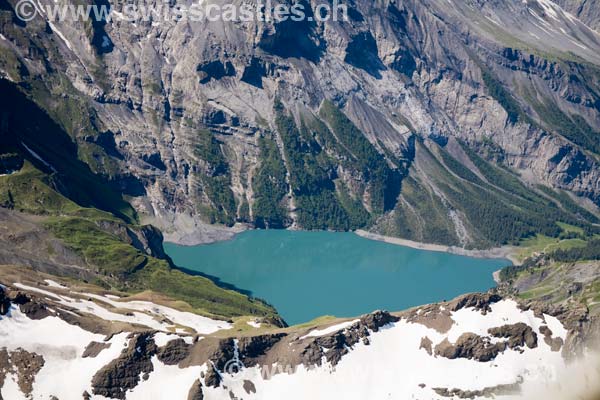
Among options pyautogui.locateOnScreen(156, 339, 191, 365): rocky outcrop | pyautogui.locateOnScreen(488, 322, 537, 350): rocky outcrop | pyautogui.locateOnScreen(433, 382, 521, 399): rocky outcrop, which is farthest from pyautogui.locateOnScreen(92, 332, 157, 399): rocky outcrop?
pyautogui.locateOnScreen(488, 322, 537, 350): rocky outcrop

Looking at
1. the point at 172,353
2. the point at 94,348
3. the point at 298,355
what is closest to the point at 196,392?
the point at 172,353

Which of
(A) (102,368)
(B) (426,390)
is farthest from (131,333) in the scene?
(B) (426,390)

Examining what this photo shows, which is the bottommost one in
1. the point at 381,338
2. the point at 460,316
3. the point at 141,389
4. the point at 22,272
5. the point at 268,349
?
the point at 22,272

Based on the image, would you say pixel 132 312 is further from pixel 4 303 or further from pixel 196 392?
pixel 196 392

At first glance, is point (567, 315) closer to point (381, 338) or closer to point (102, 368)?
point (381, 338)

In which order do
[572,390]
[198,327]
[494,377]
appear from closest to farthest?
[572,390] → [494,377] → [198,327]

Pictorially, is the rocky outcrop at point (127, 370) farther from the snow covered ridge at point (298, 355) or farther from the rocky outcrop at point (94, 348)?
the rocky outcrop at point (94, 348)

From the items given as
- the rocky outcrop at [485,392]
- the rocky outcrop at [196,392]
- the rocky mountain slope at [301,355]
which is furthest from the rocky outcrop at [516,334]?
the rocky outcrop at [196,392]
